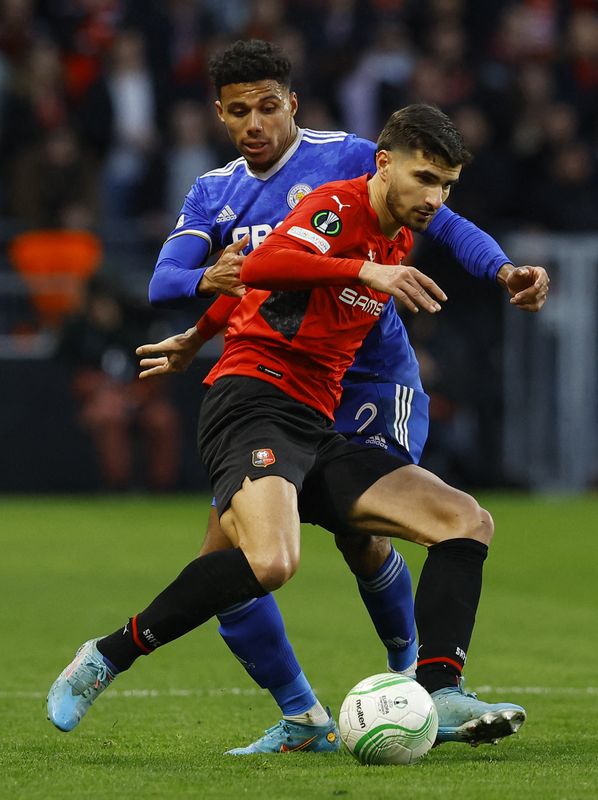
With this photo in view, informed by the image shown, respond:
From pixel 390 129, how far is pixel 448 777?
2.07m

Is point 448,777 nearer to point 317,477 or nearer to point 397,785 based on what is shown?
point 397,785

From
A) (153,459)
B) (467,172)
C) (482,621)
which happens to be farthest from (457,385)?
(482,621)

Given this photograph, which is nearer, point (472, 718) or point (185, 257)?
point (472, 718)

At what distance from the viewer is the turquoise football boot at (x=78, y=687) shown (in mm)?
5027

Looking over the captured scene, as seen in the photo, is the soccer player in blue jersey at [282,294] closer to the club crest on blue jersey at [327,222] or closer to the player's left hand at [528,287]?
the player's left hand at [528,287]

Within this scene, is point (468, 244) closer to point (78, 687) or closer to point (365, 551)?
point (365, 551)

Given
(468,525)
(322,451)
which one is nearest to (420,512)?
(468,525)

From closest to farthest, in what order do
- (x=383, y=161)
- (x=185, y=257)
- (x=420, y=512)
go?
(x=420, y=512) < (x=383, y=161) < (x=185, y=257)

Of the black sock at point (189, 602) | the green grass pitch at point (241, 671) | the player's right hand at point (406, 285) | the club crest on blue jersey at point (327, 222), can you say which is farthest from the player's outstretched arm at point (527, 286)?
the green grass pitch at point (241, 671)

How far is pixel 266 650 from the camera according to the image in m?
5.41

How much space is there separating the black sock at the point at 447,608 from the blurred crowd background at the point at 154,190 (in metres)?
10.0

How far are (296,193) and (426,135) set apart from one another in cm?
72

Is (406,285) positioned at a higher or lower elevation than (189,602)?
higher

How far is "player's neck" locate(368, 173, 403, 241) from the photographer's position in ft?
17.4
